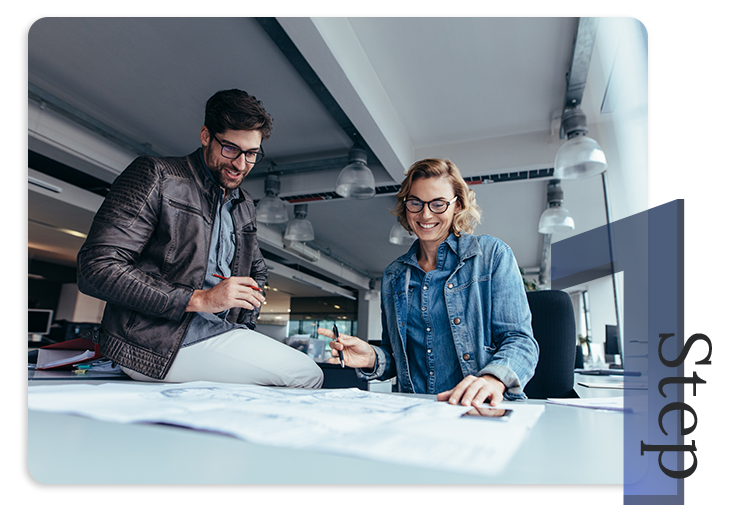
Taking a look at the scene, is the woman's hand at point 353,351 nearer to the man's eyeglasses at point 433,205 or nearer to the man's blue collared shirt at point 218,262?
the man's blue collared shirt at point 218,262

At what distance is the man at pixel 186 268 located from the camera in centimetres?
96

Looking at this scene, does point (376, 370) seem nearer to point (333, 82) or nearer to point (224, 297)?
point (224, 297)

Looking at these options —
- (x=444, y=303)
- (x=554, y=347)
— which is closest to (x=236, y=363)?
(x=444, y=303)

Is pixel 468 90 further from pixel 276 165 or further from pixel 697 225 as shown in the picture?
pixel 697 225

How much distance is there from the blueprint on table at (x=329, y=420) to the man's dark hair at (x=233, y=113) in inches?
33.5

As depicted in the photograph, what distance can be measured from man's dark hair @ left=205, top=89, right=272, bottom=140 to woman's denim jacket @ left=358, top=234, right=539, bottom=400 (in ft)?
2.34

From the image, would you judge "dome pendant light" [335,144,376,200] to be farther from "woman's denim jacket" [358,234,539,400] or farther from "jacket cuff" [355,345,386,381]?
"jacket cuff" [355,345,386,381]

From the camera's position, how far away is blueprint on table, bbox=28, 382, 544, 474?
34cm

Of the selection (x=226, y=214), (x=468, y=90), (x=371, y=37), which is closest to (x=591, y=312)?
(x=468, y=90)

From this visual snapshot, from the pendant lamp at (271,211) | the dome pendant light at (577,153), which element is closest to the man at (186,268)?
the dome pendant light at (577,153)

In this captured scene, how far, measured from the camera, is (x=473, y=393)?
67cm

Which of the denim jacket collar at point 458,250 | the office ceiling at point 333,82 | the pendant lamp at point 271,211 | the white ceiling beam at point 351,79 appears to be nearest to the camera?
the denim jacket collar at point 458,250

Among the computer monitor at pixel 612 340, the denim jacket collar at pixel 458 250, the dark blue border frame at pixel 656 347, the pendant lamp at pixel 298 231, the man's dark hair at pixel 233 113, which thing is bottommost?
the computer monitor at pixel 612 340

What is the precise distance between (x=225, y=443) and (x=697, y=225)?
0.51 meters
